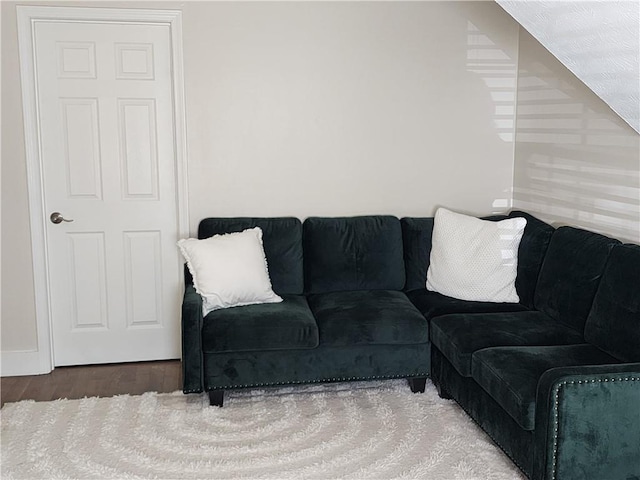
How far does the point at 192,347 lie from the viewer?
342cm

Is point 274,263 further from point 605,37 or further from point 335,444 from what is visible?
point 605,37

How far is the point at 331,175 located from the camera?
4.33m

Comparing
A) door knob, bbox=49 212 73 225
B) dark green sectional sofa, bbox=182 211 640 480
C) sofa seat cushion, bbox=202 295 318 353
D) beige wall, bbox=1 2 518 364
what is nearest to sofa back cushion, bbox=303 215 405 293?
dark green sectional sofa, bbox=182 211 640 480

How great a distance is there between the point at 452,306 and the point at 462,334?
465 mm

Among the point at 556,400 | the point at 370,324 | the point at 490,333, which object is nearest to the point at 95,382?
the point at 370,324

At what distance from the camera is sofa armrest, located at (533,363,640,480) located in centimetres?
246

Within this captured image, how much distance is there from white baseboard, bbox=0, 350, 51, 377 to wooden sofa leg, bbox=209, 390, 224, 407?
45.5 inches

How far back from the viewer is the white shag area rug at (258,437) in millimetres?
2924

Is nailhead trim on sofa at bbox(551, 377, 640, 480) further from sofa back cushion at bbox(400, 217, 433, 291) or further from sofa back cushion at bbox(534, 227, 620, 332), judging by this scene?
sofa back cushion at bbox(400, 217, 433, 291)

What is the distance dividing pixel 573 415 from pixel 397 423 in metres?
1.07

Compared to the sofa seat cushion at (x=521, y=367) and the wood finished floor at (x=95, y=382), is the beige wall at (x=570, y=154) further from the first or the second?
the wood finished floor at (x=95, y=382)

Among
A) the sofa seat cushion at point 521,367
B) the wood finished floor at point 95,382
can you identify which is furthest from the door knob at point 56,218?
the sofa seat cushion at point 521,367

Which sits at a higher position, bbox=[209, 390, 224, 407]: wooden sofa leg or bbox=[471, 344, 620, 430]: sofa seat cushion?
bbox=[471, 344, 620, 430]: sofa seat cushion

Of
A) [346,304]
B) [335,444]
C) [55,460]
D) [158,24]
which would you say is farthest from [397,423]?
[158,24]
